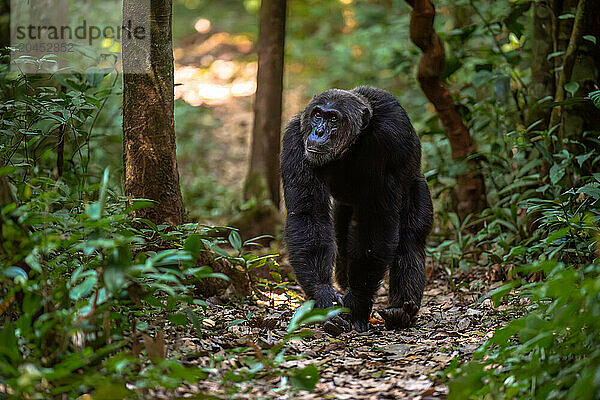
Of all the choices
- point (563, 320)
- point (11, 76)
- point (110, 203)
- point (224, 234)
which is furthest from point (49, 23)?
point (563, 320)

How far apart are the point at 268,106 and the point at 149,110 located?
9.63 ft

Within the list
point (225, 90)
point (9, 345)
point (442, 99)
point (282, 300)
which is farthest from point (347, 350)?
point (225, 90)

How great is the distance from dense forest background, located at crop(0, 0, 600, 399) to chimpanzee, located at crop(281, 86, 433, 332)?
0.36 metres

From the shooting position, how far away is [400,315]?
5.08 meters

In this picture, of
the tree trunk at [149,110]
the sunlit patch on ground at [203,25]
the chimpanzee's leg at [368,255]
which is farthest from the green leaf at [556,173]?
the sunlit patch on ground at [203,25]

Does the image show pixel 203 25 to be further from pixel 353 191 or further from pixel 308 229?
pixel 308 229

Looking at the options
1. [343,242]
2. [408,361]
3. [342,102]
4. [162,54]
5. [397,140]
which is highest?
[162,54]

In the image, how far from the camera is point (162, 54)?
4633 mm

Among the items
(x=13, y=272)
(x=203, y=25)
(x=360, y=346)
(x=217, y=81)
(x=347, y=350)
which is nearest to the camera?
(x=13, y=272)

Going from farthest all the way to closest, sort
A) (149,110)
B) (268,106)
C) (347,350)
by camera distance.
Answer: (268,106), (149,110), (347,350)

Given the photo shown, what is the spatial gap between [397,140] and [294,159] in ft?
2.90

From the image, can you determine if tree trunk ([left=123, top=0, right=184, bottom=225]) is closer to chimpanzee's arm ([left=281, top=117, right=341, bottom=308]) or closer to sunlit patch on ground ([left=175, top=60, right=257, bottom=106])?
chimpanzee's arm ([left=281, top=117, right=341, bottom=308])

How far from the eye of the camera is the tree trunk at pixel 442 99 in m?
6.48

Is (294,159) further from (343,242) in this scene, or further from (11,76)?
(11,76)
